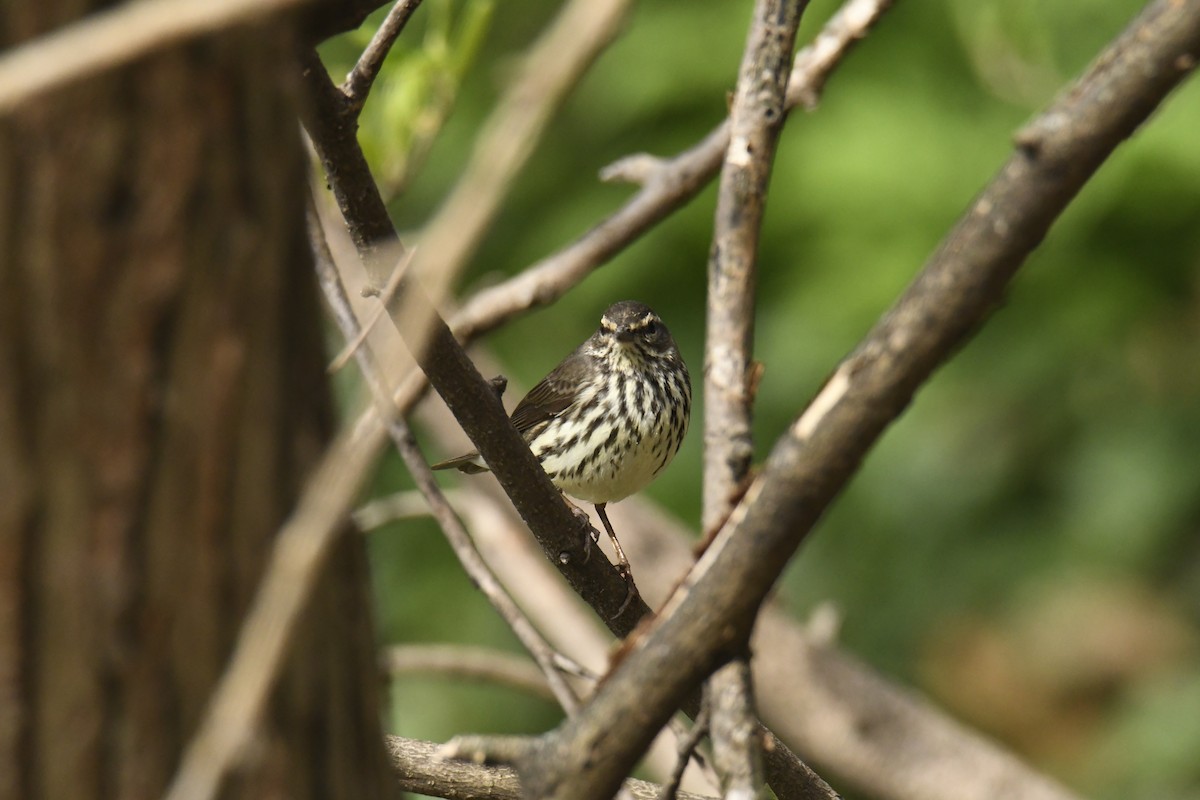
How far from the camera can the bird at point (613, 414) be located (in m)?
4.68

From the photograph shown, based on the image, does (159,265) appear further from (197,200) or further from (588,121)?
(588,121)

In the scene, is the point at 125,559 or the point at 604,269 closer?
the point at 125,559

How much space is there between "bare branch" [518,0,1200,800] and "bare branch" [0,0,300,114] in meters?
0.69

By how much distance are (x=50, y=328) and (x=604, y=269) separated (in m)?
5.24

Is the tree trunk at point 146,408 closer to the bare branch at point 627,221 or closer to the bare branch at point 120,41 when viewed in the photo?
the bare branch at point 120,41

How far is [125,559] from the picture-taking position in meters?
1.25

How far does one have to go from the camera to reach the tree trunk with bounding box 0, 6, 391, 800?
1.21m

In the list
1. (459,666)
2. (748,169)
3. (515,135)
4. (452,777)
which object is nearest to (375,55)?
(748,169)

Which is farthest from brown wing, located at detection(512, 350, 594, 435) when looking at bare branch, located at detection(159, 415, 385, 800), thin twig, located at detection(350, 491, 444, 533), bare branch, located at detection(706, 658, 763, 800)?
bare branch, located at detection(159, 415, 385, 800)

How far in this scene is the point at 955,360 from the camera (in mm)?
6430

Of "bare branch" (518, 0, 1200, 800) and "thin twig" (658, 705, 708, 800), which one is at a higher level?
"bare branch" (518, 0, 1200, 800)

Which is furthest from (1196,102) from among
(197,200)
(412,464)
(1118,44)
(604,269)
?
(197,200)

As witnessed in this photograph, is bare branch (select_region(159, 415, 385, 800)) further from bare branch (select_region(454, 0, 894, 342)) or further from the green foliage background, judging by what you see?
the green foliage background

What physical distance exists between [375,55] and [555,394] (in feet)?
9.26
